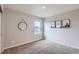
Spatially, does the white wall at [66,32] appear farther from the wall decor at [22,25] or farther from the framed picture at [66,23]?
the wall decor at [22,25]

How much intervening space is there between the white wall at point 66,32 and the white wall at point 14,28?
559 mm

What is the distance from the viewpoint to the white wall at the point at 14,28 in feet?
7.29

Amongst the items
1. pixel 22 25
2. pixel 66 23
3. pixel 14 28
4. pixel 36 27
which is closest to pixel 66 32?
pixel 66 23

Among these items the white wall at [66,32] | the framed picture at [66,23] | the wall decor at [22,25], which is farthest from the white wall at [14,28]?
the framed picture at [66,23]

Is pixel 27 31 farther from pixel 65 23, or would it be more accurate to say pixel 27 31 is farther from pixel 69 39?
pixel 69 39

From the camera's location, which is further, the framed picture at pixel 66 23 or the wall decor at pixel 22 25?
the framed picture at pixel 66 23

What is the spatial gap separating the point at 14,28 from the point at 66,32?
1816 mm

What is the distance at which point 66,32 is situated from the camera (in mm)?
2816

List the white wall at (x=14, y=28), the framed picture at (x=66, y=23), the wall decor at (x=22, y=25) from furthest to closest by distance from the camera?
1. the framed picture at (x=66, y=23)
2. the wall decor at (x=22, y=25)
3. the white wall at (x=14, y=28)

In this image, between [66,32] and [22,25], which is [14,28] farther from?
[66,32]

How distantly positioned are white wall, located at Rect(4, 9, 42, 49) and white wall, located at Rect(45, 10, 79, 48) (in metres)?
0.56

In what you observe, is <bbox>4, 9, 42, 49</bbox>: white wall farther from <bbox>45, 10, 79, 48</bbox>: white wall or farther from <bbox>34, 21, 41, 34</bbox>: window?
<bbox>45, 10, 79, 48</bbox>: white wall
